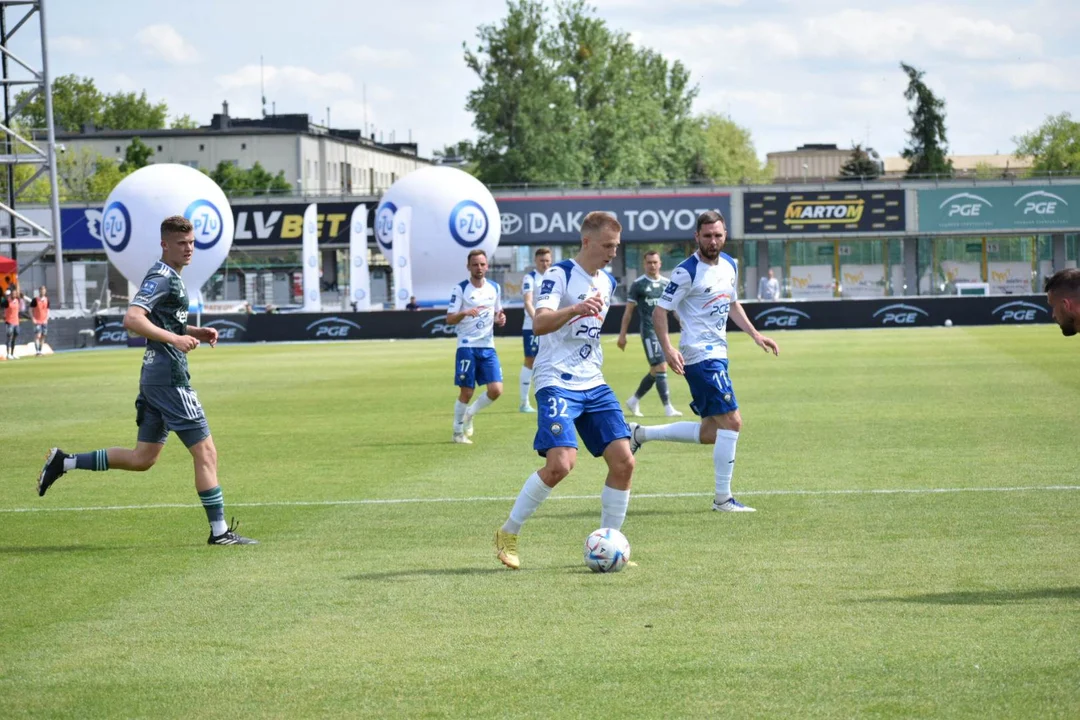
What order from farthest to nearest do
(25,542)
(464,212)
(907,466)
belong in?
1. (464,212)
2. (907,466)
3. (25,542)

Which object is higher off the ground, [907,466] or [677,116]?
[677,116]

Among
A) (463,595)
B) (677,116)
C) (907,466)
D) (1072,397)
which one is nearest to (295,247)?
(677,116)

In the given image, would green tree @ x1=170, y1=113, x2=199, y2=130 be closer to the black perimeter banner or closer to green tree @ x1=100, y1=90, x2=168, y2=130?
green tree @ x1=100, y1=90, x2=168, y2=130

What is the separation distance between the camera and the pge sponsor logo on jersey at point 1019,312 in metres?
47.5

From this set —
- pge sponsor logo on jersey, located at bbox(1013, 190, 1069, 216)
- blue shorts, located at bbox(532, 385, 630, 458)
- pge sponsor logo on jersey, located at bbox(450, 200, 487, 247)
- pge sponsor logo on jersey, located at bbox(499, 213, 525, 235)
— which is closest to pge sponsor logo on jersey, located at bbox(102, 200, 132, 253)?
pge sponsor logo on jersey, located at bbox(450, 200, 487, 247)

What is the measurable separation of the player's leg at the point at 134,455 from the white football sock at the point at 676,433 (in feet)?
13.3

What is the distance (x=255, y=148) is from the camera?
11594 centimetres

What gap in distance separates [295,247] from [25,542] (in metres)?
62.0

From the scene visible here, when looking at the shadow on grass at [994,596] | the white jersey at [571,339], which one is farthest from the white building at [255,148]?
the shadow on grass at [994,596]

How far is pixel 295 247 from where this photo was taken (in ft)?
233

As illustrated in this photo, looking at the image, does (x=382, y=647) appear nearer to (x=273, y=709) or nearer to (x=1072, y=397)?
(x=273, y=709)

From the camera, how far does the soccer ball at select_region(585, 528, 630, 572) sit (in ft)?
27.1

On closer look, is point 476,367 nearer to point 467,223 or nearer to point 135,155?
point 467,223

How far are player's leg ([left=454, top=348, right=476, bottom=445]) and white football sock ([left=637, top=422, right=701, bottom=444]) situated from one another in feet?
15.7
